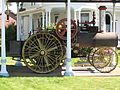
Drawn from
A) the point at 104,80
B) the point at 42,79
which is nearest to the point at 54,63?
the point at 42,79

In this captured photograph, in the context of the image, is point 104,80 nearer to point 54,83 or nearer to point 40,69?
point 54,83

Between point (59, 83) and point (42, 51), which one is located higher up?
point (42, 51)

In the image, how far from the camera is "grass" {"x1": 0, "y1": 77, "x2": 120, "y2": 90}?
26.4 feet

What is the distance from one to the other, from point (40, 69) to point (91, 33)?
6.88 feet

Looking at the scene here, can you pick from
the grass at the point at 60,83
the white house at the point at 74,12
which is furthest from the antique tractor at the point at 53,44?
the white house at the point at 74,12

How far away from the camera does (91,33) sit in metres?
10.5

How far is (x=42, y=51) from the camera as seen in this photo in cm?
1020

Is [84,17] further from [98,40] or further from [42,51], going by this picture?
[42,51]

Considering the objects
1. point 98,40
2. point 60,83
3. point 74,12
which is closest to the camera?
point 60,83

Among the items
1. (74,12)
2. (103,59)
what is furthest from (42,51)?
(74,12)

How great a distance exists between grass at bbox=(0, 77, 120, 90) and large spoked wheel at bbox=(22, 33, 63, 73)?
978 millimetres

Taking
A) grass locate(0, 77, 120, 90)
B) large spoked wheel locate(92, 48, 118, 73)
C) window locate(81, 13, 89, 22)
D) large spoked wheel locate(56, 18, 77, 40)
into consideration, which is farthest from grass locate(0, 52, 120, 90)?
window locate(81, 13, 89, 22)

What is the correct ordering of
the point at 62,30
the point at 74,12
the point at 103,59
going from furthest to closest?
the point at 74,12 < the point at 103,59 < the point at 62,30

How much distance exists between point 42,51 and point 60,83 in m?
1.90
